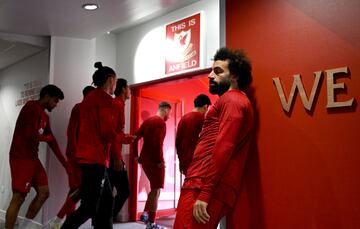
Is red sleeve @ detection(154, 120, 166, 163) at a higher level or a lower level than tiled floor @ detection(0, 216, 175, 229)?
higher

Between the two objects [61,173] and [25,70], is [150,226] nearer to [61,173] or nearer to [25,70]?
[61,173]

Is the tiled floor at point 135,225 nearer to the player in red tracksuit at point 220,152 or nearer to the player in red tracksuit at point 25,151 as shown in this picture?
the player in red tracksuit at point 25,151

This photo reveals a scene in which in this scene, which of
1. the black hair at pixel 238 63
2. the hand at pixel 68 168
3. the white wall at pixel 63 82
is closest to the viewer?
the black hair at pixel 238 63

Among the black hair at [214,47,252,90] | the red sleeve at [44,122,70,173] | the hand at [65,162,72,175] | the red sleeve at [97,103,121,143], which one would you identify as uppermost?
the black hair at [214,47,252,90]

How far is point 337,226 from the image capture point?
1.75 m

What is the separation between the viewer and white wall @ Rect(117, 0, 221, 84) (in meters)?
3.88

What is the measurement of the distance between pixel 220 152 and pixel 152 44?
3134 millimetres

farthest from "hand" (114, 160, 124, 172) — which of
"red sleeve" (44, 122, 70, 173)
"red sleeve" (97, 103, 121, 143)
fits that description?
"red sleeve" (44, 122, 70, 173)

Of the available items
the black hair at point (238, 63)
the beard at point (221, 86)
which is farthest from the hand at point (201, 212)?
the black hair at point (238, 63)

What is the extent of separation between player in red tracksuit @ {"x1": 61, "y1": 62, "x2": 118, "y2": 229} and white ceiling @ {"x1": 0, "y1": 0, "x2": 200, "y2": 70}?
0.94 m

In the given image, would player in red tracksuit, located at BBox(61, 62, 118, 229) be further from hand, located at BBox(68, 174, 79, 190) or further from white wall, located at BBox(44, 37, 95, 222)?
white wall, located at BBox(44, 37, 95, 222)

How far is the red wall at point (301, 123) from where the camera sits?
1737mm

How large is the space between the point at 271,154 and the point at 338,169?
15.2 inches

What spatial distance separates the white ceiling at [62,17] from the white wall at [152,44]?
12cm
